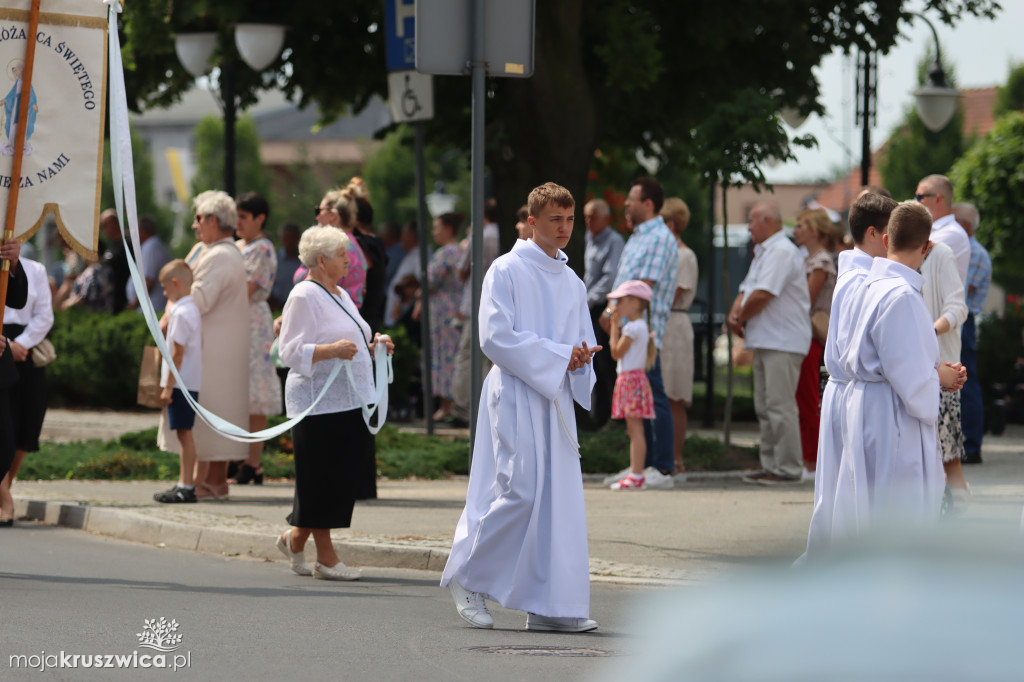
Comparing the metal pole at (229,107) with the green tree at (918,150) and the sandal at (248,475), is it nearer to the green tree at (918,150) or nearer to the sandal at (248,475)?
the sandal at (248,475)

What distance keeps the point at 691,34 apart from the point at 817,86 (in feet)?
5.57

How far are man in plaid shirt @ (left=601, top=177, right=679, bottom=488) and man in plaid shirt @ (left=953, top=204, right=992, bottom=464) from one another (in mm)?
2440

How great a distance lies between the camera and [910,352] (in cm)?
635

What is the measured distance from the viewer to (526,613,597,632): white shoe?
23.1 feet

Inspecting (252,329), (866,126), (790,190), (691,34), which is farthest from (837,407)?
(790,190)

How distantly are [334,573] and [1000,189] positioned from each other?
1606 cm

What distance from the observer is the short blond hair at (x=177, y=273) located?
36.1 ft

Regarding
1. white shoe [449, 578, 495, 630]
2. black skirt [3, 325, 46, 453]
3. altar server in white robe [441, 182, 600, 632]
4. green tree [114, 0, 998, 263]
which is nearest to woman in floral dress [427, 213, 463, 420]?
green tree [114, 0, 998, 263]

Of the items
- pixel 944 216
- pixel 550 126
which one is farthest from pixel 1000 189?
pixel 944 216

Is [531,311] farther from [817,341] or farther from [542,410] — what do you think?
[817,341]

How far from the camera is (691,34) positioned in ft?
50.5

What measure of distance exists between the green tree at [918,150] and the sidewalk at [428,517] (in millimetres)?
41300

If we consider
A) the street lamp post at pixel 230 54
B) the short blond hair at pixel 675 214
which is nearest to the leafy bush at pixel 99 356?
the street lamp post at pixel 230 54

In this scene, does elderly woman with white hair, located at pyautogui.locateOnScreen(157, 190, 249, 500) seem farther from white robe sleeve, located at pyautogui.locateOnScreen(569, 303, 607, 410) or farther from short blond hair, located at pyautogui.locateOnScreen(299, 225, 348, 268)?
white robe sleeve, located at pyautogui.locateOnScreen(569, 303, 607, 410)
